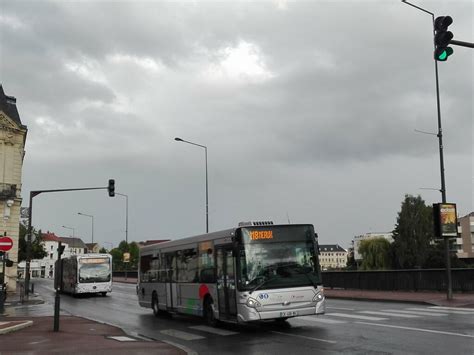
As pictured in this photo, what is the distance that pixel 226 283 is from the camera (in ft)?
47.5

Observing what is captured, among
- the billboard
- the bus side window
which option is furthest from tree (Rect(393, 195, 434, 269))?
the bus side window

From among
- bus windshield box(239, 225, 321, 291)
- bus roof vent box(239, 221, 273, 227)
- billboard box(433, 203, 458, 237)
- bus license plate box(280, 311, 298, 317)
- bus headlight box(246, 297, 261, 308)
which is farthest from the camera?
billboard box(433, 203, 458, 237)

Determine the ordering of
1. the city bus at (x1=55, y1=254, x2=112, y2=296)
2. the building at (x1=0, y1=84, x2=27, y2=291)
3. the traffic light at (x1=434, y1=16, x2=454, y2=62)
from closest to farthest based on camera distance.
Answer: the traffic light at (x1=434, y1=16, x2=454, y2=62)
the city bus at (x1=55, y1=254, x2=112, y2=296)
the building at (x1=0, y1=84, x2=27, y2=291)

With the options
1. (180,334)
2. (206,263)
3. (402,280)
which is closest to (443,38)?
(206,263)

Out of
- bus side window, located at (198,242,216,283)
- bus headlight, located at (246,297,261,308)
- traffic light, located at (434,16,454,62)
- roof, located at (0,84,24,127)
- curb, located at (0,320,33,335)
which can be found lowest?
curb, located at (0,320,33,335)

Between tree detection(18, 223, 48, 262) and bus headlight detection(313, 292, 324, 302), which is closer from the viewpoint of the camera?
bus headlight detection(313, 292, 324, 302)

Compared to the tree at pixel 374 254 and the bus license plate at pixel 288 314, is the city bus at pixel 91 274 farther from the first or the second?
the tree at pixel 374 254

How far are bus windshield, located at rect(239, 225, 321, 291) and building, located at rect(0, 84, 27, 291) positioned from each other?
30.6 m

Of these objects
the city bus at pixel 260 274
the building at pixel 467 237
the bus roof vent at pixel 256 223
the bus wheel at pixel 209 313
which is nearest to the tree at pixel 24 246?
the bus wheel at pixel 209 313

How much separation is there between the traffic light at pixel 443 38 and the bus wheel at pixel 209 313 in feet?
29.0

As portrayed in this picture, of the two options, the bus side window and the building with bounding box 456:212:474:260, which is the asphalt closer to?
the bus side window

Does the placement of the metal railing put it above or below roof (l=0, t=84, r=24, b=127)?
below

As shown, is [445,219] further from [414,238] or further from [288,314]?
[414,238]

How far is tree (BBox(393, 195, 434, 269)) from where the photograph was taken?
94.6 m
